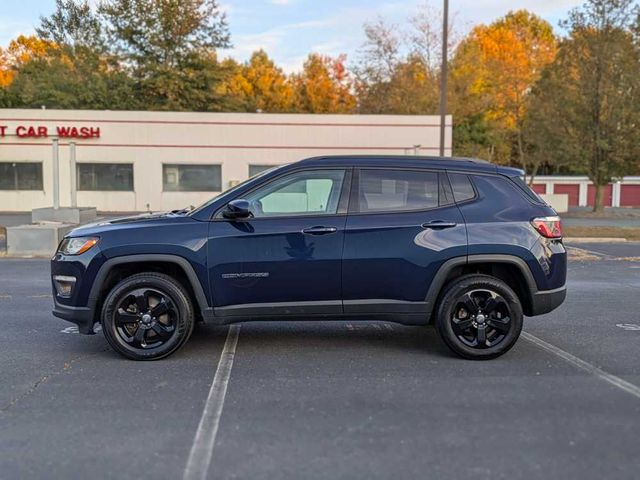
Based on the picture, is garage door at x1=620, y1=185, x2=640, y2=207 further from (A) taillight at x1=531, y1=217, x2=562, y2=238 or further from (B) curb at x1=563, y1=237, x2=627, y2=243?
(A) taillight at x1=531, y1=217, x2=562, y2=238

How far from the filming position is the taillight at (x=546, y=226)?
548cm

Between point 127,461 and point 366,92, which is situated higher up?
point 366,92

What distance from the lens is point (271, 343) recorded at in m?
6.09

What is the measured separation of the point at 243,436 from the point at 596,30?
28753 mm

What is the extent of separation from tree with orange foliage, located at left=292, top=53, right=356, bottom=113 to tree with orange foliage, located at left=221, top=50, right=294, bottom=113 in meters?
0.99

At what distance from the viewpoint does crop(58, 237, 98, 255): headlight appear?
5.34 m

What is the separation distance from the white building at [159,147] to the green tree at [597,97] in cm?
515

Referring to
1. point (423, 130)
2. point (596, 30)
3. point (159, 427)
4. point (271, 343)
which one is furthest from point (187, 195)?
point (159, 427)

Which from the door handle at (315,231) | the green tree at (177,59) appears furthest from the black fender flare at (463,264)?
the green tree at (177,59)

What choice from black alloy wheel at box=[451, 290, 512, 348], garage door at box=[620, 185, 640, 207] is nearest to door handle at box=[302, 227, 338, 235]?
black alloy wheel at box=[451, 290, 512, 348]

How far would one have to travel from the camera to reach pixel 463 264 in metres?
5.43

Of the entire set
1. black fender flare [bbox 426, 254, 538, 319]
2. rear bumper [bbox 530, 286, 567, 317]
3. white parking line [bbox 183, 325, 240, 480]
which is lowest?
white parking line [bbox 183, 325, 240, 480]

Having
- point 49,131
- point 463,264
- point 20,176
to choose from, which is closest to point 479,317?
point 463,264

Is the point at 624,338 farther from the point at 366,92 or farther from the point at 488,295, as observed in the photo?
the point at 366,92
